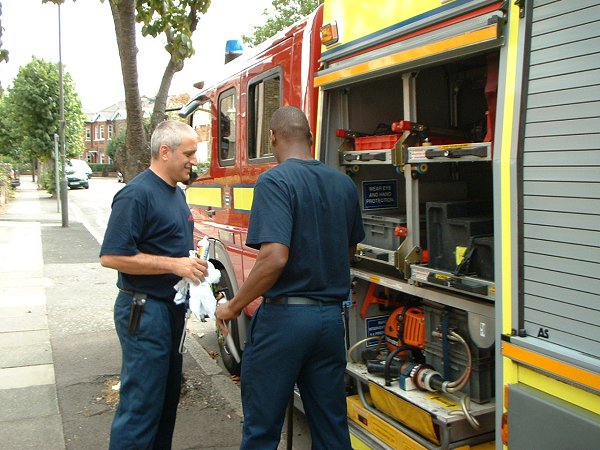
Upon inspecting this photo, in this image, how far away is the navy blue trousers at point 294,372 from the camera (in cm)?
276

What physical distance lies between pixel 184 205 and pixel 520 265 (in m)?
2.02

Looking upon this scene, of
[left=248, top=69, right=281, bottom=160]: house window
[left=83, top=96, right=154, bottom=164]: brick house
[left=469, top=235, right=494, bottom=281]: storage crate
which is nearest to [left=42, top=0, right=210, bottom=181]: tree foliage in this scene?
[left=248, top=69, right=281, bottom=160]: house window

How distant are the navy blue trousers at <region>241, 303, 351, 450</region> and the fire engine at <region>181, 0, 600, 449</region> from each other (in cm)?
50

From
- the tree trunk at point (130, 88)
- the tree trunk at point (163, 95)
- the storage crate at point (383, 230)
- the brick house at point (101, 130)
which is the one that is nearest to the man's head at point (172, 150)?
the storage crate at point (383, 230)

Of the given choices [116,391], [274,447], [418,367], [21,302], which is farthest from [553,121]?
[21,302]

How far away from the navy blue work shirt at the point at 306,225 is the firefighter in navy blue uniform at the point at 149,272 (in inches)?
27.9

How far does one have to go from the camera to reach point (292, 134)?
294 cm

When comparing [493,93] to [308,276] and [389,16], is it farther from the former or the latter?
[308,276]

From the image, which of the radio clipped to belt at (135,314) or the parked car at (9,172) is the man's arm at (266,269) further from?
the parked car at (9,172)

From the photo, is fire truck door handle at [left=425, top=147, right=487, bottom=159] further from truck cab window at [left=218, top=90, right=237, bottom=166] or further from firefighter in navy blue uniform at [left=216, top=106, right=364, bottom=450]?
truck cab window at [left=218, top=90, right=237, bottom=166]

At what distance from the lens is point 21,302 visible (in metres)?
8.38

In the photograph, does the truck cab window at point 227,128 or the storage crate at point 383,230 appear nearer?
the storage crate at point 383,230

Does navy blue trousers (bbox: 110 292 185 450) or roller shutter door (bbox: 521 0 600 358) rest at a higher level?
roller shutter door (bbox: 521 0 600 358)

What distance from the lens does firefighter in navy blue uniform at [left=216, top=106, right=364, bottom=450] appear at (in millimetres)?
2703
